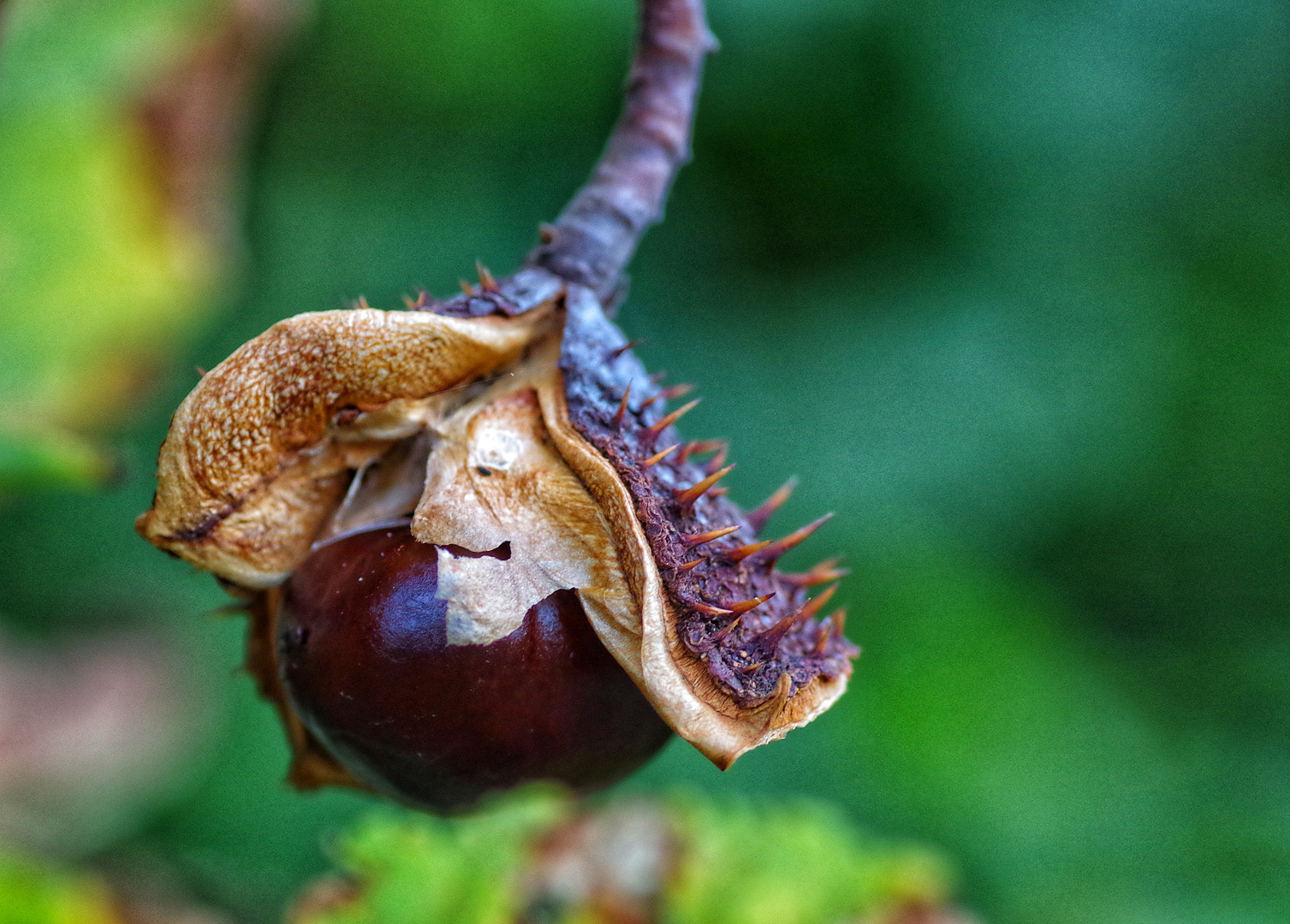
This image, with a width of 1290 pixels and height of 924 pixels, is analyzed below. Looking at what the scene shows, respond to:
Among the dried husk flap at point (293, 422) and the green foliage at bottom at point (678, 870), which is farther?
the green foliage at bottom at point (678, 870)

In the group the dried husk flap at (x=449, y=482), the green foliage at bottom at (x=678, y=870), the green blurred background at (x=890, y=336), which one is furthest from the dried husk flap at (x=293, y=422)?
the green blurred background at (x=890, y=336)

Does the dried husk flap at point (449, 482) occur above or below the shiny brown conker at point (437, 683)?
above

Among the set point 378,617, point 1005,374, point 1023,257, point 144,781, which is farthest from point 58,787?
point 1023,257

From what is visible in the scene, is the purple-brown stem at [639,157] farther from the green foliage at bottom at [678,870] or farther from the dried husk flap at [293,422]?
the green foliage at bottom at [678,870]

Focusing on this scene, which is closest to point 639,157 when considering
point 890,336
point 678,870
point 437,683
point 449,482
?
point 449,482

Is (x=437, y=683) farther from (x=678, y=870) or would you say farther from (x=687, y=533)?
(x=678, y=870)

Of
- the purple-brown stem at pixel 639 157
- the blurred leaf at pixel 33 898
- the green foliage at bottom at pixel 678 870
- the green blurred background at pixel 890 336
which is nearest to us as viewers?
the purple-brown stem at pixel 639 157

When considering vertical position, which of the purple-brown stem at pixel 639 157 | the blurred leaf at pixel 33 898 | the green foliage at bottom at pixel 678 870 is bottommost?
the blurred leaf at pixel 33 898
